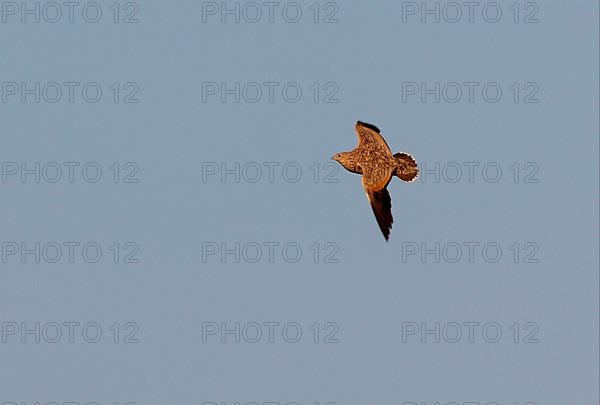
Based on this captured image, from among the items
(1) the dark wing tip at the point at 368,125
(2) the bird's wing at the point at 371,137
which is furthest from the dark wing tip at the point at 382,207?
(1) the dark wing tip at the point at 368,125

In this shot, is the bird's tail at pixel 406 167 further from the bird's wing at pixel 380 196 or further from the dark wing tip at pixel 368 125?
the dark wing tip at pixel 368 125

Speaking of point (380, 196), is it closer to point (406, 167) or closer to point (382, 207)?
point (382, 207)

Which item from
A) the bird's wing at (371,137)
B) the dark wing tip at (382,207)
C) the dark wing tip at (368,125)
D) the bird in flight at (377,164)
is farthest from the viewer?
the bird's wing at (371,137)

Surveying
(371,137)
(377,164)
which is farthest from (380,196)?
(371,137)

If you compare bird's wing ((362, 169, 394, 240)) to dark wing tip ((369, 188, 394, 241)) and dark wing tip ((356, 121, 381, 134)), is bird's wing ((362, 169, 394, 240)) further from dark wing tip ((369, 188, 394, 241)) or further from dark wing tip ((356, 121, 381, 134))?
dark wing tip ((356, 121, 381, 134))
